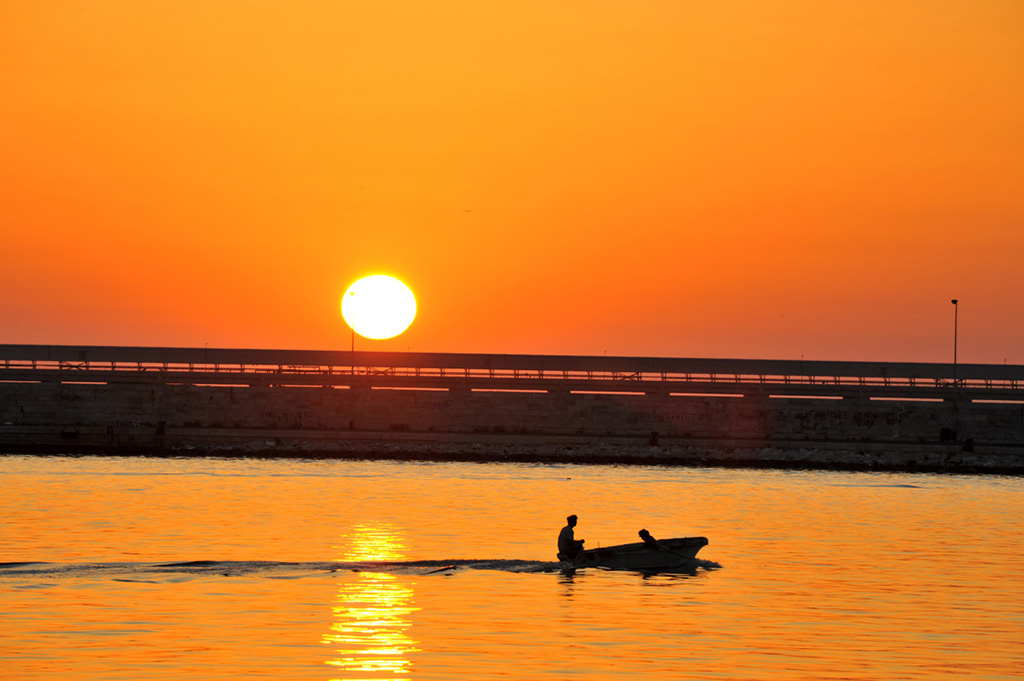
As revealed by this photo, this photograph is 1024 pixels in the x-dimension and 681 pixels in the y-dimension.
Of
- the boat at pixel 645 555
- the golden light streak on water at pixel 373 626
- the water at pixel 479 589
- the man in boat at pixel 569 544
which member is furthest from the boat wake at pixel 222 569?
the golden light streak on water at pixel 373 626

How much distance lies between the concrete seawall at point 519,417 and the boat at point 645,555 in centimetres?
6009

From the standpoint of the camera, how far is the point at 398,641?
23.1 meters

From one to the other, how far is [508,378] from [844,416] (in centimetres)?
2740

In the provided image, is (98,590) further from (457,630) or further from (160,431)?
(160,431)

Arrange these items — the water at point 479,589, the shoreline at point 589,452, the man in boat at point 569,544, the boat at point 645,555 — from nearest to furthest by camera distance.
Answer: the water at point 479,589
the man in boat at point 569,544
the boat at point 645,555
the shoreline at point 589,452

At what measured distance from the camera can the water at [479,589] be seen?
21.6 meters

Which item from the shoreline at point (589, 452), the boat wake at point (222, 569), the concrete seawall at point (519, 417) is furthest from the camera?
the concrete seawall at point (519, 417)

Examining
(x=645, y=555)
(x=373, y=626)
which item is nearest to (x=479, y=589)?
(x=373, y=626)

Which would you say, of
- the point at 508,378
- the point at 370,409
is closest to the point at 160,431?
the point at 370,409

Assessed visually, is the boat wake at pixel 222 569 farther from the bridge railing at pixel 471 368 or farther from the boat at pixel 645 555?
the bridge railing at pixel 471 368

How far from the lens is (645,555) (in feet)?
115

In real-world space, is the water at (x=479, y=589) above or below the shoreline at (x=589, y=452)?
above

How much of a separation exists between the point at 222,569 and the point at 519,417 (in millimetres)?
67776

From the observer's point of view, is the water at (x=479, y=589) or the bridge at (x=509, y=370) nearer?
the water at (x=479, y=589)
